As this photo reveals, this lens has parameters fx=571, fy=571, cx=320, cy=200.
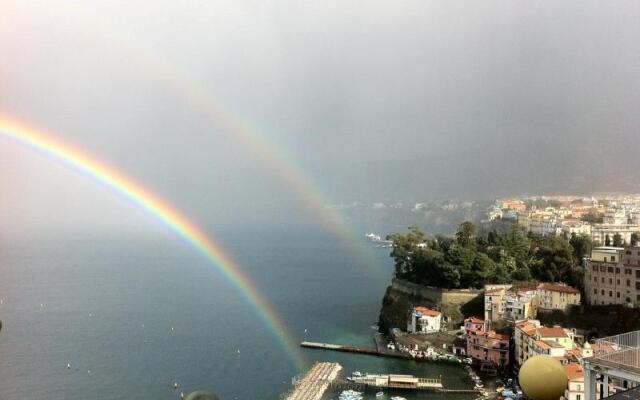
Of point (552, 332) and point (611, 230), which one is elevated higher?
point (611, 230)

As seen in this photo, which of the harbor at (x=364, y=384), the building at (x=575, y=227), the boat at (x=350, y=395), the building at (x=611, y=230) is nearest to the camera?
the boat at (x=350, y=395)

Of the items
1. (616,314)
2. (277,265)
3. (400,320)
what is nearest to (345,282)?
(277,265)

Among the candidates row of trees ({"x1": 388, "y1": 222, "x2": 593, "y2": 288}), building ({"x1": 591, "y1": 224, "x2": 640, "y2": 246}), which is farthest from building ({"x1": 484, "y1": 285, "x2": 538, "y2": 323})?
building ({"x1": 591, "y1": 224, "x2": 640, "y2": 246})

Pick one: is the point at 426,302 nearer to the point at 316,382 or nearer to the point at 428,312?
the point at 428,312

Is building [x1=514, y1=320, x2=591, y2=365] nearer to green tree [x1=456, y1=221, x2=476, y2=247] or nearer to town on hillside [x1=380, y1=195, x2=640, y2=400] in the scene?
town on hillside [x1=380, y1=195, x2=640, y2=400]

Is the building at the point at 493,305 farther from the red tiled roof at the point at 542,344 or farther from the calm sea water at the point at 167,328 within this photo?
the red tiled roof at the point at 542,344

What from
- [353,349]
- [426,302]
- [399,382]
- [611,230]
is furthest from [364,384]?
[611,230]

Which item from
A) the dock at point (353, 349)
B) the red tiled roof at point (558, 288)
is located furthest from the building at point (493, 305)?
the dock at point (353, 349)
